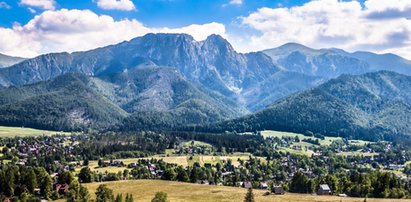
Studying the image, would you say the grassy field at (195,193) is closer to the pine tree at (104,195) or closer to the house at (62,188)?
the house at (62,188)

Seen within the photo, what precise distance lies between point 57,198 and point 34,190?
24.6 ft

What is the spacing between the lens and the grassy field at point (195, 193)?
110 meters

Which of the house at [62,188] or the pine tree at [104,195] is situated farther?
the house at [62,188]

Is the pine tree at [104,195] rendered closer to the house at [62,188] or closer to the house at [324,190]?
the house at [62,188]

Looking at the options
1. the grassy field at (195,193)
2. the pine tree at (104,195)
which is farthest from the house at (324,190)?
the pine tree at (104,195)

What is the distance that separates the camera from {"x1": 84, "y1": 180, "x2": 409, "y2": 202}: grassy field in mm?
109562

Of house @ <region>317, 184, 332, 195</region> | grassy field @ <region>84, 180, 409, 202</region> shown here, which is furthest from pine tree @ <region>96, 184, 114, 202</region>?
house @ <region>317, 184, 332, 195</region>

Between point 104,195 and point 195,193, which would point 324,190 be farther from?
point 104,195

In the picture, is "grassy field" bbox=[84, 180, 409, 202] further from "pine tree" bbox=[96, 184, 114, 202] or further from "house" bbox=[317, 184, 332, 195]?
"house" bbox=[317, 184, 332, 195]

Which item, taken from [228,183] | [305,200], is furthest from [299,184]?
[305,200]

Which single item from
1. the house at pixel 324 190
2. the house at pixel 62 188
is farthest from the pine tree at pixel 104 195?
the house at pixel 324 190

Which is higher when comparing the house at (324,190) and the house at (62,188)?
the house at (324,190)

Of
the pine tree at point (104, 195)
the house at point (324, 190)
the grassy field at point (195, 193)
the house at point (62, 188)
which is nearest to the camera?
the grassy field at point (195, 193)

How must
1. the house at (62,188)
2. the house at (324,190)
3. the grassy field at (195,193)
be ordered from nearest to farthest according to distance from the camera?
the grassy field at (195,193), the house at (324,190), the house at (62,188)
